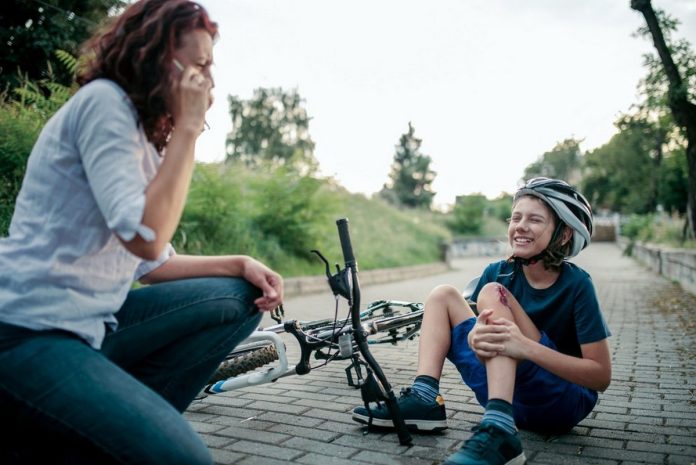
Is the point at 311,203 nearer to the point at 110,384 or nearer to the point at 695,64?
the point at 695,64

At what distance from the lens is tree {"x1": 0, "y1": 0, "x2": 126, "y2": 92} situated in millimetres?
12398

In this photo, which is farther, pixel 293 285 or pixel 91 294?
pixel 293 285

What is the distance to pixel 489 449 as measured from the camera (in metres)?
2.30

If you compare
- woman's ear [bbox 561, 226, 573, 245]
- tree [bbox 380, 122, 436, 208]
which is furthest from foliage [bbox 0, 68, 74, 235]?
tree [bbox 380, 122, 436, 208]

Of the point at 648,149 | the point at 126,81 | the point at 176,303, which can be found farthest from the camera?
the point at 648,149

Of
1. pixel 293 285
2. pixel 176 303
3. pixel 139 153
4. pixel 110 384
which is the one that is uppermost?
pixel 139 153

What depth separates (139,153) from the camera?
1.78 m

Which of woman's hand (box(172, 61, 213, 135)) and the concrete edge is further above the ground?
woman's hand (box(172, 61, 213, 135))

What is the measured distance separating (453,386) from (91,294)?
2758mm

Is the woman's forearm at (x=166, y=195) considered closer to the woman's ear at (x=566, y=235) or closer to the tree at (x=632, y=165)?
the woman's ear at (x=566, y=235)

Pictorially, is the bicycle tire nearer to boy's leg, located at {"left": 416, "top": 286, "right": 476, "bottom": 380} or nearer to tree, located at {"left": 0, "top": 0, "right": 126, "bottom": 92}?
boy's leg, located at {"left": 416, "top": 286, "right": 476, "bottom": 380}

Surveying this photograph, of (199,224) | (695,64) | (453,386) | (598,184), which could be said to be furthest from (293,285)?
(598,184)

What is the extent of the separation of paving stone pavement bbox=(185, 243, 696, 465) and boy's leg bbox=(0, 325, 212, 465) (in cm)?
96

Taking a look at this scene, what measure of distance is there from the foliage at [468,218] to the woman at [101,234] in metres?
34.7
